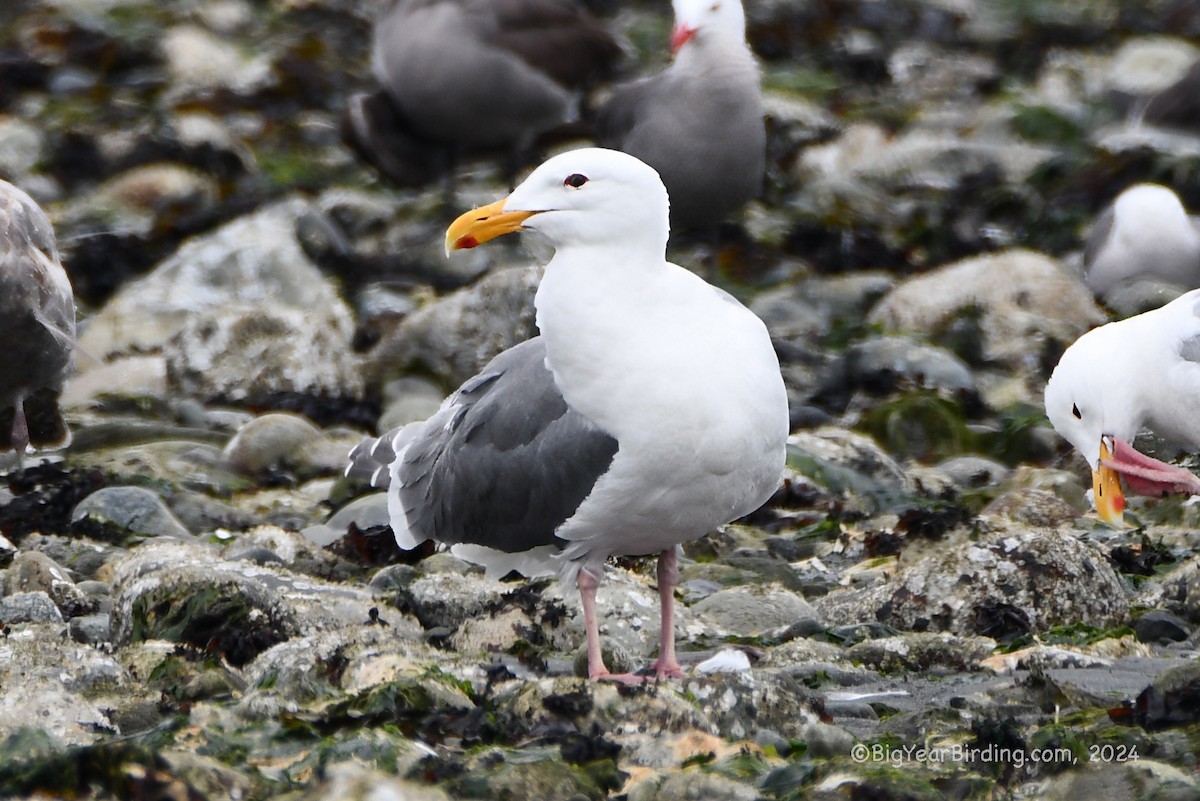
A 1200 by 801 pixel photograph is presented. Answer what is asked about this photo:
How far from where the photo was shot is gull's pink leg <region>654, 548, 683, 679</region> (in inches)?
201

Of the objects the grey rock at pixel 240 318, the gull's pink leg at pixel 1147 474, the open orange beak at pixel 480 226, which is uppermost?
the open orange beak at pixel 480 226

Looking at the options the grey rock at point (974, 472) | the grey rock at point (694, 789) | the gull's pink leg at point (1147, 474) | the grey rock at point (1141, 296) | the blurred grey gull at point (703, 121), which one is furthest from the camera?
the blurred grey gull at point (703, 121)

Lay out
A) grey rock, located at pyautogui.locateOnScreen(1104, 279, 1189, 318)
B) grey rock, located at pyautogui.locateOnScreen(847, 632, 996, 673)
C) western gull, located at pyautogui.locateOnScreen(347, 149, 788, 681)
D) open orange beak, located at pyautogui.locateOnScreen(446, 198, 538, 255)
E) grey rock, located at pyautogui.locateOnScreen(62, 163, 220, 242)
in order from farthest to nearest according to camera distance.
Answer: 1. grey rock, located at pyautogui.locateOnScreen(62, 163, 220, 242)
2. grey rock, located at pyautogui.locateOnScreen(1104, 279, 1189, 318)
3. grey rock, located at pyautogui.locateOnScreen(847, 632, 996, 673)
4. open orange beak, located at pyautogui.locateOnScreen(446, 198, 538, 255)
5. western gull, located at pyautogui.locateOnScreen(347, 149, 788, 681)

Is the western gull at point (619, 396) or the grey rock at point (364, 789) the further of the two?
the western gull at point (619, 396)

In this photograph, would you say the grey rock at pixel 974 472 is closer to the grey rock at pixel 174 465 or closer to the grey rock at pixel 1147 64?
the grey rock at pixel 174 465

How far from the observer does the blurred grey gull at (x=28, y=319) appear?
23.7ft

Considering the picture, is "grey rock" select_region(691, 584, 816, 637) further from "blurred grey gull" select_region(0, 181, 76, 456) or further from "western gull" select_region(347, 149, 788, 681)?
"blurred grey gull" select_region(0, 181, 76, 456)

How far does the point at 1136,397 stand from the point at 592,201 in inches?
106

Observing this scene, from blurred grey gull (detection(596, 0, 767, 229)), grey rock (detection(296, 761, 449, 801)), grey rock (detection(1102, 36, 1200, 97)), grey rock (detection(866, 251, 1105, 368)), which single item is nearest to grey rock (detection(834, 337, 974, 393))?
grey rock (detection(866, 251, 1105, 368))

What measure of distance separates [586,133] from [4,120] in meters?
4.70

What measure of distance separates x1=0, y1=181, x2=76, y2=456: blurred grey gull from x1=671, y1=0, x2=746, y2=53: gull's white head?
4094 millimetres

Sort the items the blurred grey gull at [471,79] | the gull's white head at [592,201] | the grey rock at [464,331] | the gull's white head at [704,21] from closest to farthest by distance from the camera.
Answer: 1. the gull's white head at [592,201]
2. the grey rock at [464,331]
3. the gull's white head at [704,21]
4. the blurred grey gull at [471,79]

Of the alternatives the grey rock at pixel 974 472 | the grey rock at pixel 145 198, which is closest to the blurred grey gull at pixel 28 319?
the grey rock at pixel 974 472

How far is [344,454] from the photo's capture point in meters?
8.52
